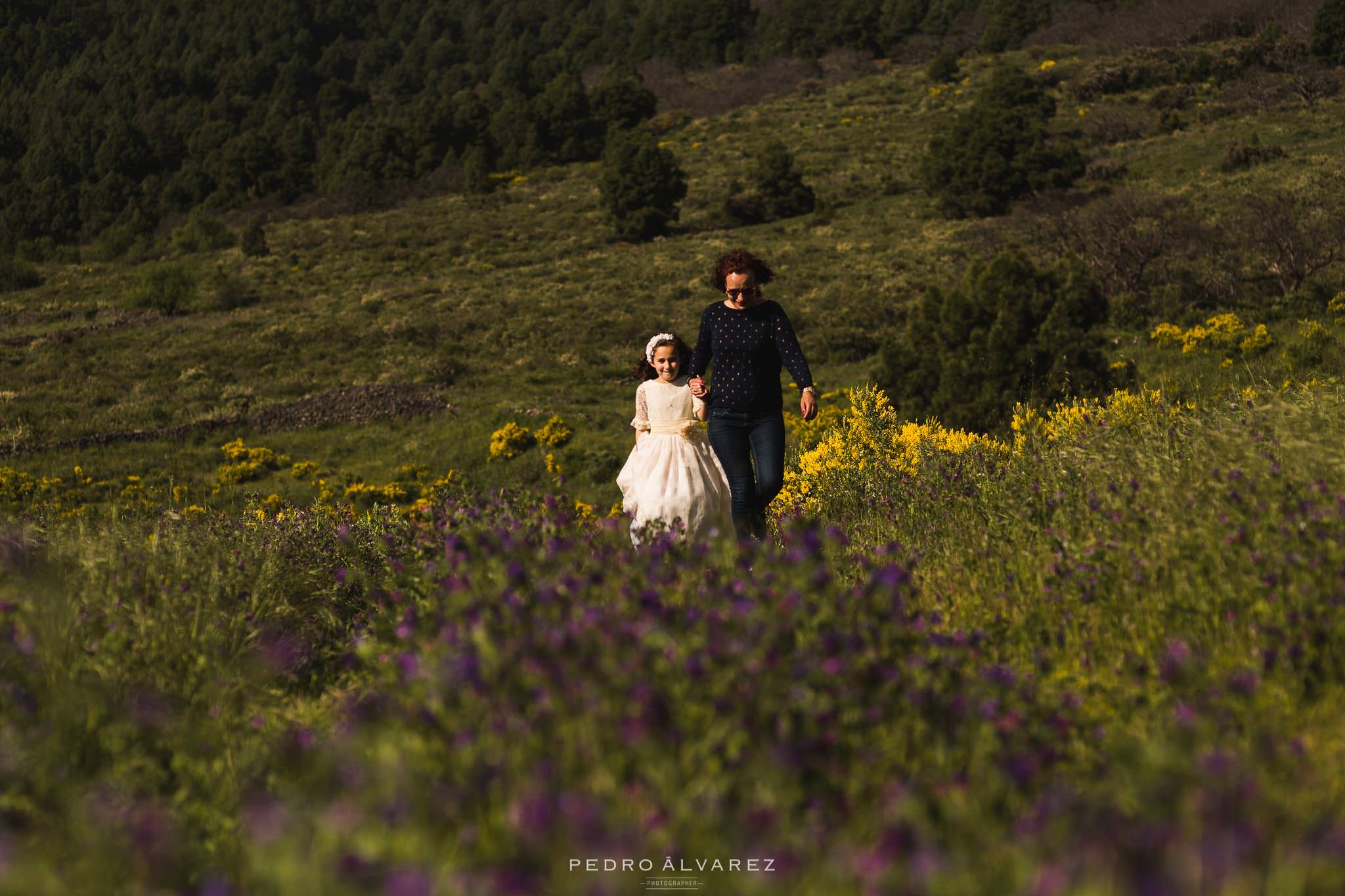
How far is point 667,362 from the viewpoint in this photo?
571cm

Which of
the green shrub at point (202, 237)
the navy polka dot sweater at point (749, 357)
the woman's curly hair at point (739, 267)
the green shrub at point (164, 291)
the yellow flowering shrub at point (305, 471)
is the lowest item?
the yellow flowering shrub at point (305, 471)

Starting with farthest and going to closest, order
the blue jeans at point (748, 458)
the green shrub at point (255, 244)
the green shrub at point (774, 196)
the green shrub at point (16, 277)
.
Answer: the green shrub at point (255, 244) < the green shrub at point (16, 277) < the green shrub at point (774, 196) < the blue jeans at point (748, 458)

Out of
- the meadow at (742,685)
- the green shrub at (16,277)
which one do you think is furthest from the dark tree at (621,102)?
the meadow at (742,685)

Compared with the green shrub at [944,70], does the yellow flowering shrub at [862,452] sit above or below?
below

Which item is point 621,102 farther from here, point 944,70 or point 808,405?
point 808,405

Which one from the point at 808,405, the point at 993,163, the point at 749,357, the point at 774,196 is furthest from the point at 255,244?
the point at 808,405

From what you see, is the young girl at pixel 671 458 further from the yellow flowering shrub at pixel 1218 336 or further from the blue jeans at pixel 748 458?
the yellow flowering shrub at pixel 1218 336

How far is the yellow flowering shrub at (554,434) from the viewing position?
16.8m

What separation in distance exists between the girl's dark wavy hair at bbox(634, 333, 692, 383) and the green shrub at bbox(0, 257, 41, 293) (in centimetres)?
5156

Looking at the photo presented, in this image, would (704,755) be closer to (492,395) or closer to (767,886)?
(767,886)

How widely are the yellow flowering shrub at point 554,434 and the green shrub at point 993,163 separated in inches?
949

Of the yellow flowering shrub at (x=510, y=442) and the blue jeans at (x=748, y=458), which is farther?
the yellow flowering shrub at (x=510, y=442)

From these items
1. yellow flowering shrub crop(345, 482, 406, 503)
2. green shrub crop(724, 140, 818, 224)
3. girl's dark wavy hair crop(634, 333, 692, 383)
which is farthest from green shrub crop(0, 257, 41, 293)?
girl's dark wavy hair crop(634, 333, 692, 383)

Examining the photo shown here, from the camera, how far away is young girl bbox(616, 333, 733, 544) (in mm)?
5320
